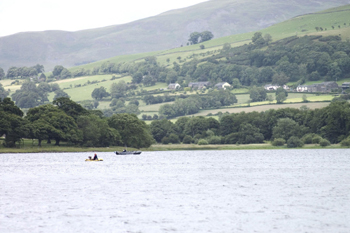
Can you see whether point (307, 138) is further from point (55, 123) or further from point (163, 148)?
point (55, 123)

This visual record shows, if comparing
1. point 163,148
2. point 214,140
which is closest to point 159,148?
point 163,148

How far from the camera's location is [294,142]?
14962 cm

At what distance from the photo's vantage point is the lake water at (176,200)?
1703 inches

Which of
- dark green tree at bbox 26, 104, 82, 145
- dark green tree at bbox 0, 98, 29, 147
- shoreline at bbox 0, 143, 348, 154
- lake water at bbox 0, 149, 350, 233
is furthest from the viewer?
dark green tree at bbox 26, 104, 82, 145

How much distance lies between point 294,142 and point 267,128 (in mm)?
15158

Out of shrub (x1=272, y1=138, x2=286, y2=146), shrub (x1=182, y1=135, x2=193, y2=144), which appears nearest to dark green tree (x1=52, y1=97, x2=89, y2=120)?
shrub (x1=182, y1=135, x2=193, y2=144)

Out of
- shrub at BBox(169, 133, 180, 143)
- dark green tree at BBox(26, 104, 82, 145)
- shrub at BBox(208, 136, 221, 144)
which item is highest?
dark green tree at BBox(26, 104, 82, 145)

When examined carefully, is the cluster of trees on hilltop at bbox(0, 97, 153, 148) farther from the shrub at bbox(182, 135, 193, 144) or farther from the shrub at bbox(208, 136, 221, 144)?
the shrub at bbox(208, 136, 221, 144)

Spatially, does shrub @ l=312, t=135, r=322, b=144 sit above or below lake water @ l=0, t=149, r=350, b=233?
below

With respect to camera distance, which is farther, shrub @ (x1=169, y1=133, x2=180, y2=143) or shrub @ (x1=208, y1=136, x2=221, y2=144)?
shrub @ (x1=169, y1=133, x2=180, y2=143)

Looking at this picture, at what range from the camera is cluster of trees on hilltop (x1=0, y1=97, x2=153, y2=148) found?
130625 mm

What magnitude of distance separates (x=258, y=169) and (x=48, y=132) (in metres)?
63.7

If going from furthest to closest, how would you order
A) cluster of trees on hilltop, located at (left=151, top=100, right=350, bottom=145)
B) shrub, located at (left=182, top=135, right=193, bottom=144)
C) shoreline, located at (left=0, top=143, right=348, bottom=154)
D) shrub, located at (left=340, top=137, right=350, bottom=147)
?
shrub, located at (left=182, top=135, right=193, bottom=144), cluster of trees on hilltop, located at (left=151, top=100, right=350, bottom=145), shrub, located at (left=340, top=137, right=350, bottom=147), shoreline, located at (left=0, top=143, right=348, bottom=154)

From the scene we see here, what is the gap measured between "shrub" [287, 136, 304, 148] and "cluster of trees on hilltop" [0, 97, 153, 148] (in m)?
41.4
